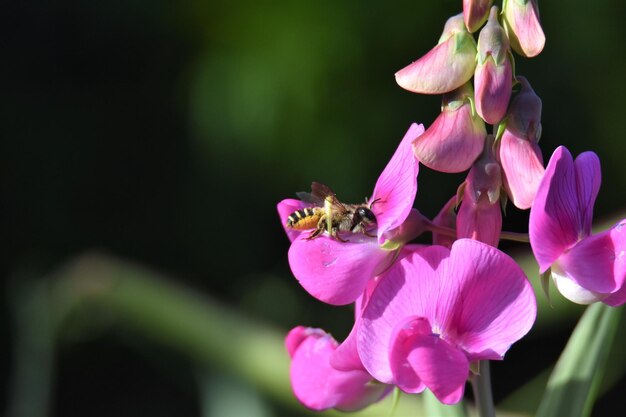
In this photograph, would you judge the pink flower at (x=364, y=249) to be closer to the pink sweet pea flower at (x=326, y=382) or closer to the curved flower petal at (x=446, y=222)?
the curved flower petal at (x=446, y=222)

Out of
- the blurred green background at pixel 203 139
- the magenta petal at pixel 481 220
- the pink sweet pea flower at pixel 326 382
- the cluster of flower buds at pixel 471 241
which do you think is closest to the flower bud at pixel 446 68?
the cluster of flower buds at pixel 471 241

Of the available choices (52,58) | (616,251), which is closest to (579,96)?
(52,58)

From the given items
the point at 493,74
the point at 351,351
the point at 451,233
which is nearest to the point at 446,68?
the point at 493,74

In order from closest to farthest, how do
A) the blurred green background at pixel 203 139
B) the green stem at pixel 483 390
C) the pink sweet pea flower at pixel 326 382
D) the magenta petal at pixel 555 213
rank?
1. the magenta petal at pixel 555 213
2. the green stem at pixel 483 390
3. the pink sweet pea flower at pixel 326 382
4. the blurred green background at pixel 203 139

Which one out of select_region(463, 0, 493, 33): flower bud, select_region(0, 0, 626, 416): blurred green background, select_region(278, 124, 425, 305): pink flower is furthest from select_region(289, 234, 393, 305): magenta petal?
select_region(0, 0, 626, 416): blurred green background

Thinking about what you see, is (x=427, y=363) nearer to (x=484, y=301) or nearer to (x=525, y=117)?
(x=484, y=301)

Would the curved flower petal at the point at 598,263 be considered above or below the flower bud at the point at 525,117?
below
